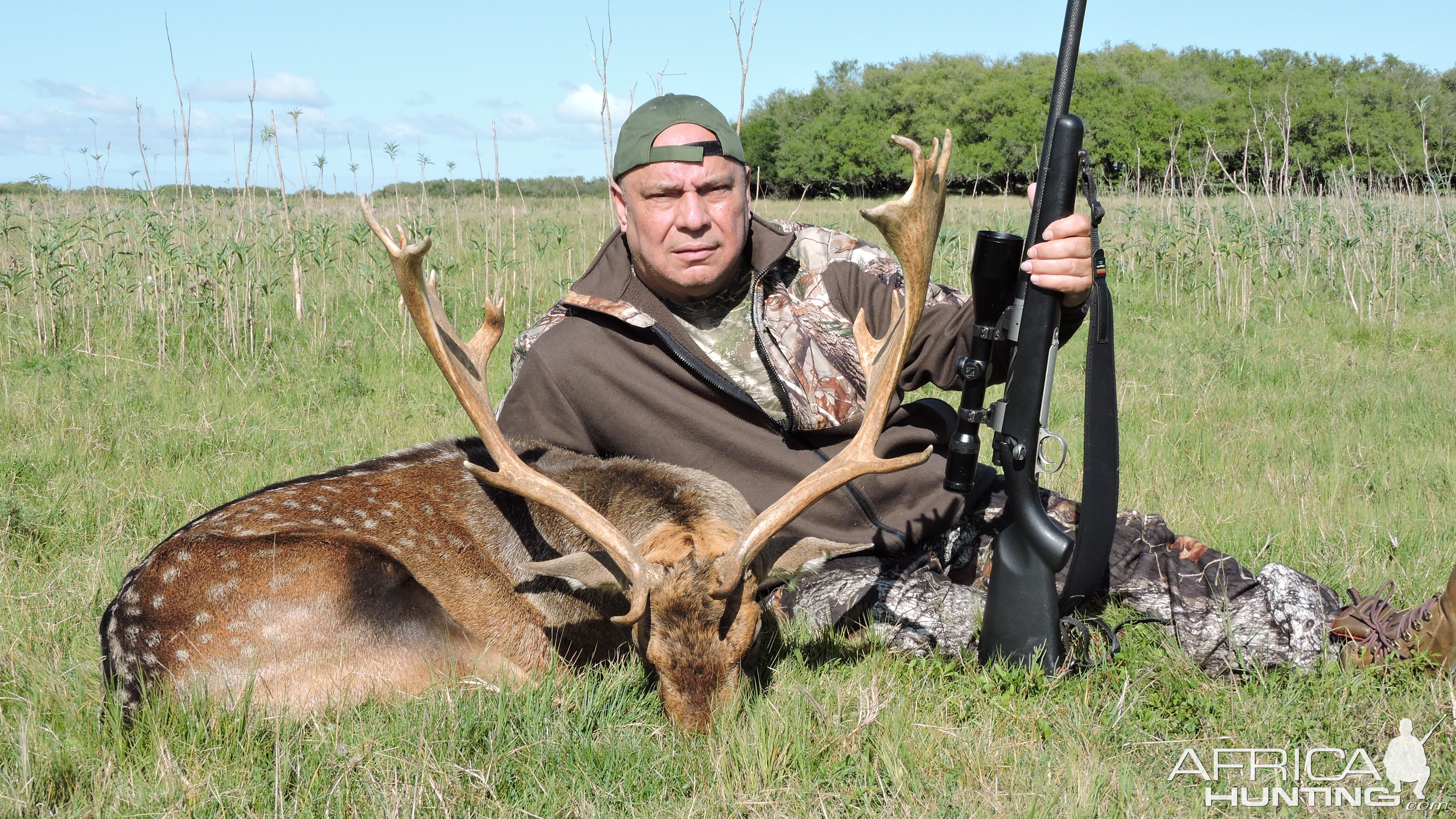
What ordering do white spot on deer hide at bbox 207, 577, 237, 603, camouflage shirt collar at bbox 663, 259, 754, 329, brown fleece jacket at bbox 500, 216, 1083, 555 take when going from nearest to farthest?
white spot on deer hide at bbox 207, 577, 237, 603
brown fleece jacket at bbox 500, 216, 1083, 555
camouflage shirt collar at bbox 663, 259, 754, 329

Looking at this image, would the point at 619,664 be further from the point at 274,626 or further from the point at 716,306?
the point at 716,306

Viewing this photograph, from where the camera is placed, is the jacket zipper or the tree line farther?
the tree line

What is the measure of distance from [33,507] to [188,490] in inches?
26.8

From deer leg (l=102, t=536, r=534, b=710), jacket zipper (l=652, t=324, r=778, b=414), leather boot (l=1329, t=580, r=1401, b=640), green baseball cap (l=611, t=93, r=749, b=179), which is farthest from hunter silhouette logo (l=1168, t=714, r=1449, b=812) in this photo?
green baseball cap (l=611, t=93, r=749, b=179)

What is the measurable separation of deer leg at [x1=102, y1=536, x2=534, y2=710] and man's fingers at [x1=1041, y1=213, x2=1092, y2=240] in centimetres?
251

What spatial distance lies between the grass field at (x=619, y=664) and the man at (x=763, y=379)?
472 mm

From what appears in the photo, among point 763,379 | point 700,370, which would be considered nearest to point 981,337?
point 763,379

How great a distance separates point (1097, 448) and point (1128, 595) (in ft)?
2.74

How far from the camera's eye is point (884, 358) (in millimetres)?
3557

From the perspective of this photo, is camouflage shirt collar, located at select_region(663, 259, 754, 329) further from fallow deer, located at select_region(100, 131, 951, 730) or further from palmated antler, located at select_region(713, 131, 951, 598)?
palmated antler, located at select_region(713, 131, 951, 598)

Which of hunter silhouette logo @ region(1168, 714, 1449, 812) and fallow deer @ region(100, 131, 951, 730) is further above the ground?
fallow deer @ region(100, 131, 951, 730)

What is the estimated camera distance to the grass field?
2773 millimetres

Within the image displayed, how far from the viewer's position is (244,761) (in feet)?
9.20

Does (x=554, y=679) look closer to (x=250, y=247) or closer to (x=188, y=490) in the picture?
(x=188, y=490)
